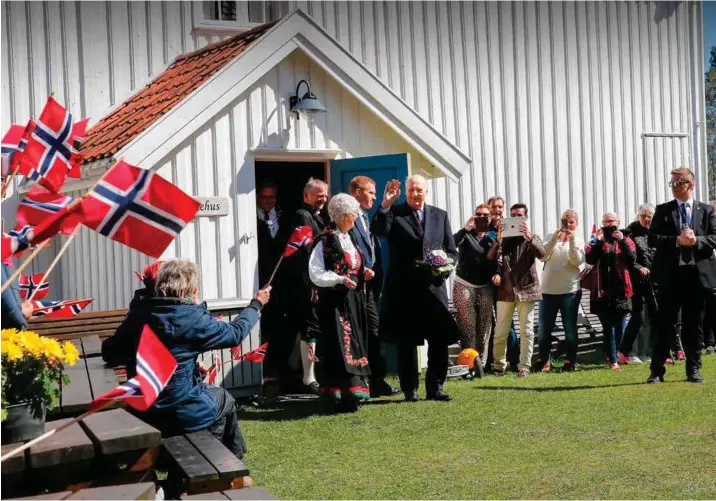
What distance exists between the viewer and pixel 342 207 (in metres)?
9.04

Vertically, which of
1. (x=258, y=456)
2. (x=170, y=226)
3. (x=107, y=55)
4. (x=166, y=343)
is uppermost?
(x=107, y=55)

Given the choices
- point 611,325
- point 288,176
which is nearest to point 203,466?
point 611,325

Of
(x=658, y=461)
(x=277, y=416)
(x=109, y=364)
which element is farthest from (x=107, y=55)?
(x=658, y=461)

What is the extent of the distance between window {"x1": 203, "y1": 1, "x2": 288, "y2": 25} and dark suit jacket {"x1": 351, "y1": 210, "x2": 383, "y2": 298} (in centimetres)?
410

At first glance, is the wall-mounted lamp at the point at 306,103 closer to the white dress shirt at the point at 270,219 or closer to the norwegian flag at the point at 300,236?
the white dress shirt at the point at 270,219

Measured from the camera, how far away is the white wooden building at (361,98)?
9844 mm

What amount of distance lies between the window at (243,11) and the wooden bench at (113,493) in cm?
917

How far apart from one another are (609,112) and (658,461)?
912 centimetres

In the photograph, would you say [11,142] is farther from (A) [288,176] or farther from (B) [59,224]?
(A) [288,176]

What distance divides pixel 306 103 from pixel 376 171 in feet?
3.38

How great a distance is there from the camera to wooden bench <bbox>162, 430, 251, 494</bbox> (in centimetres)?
491

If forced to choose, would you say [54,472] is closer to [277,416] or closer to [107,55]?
[277,416]

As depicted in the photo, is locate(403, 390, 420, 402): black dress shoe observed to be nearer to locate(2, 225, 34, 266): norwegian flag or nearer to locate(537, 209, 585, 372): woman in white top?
locate(537, 209, 585, 372): woman in white top

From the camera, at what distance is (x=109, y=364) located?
21.9ft
